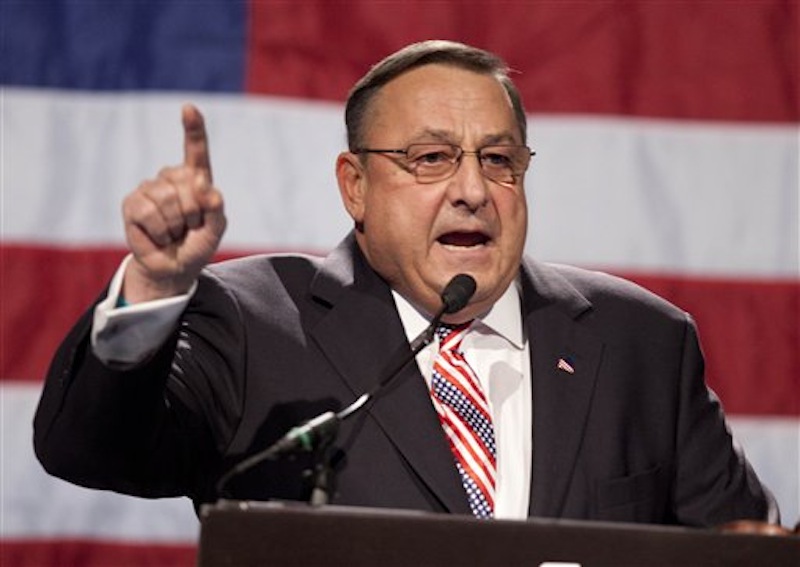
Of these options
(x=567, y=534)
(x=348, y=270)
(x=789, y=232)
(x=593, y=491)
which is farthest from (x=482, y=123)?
(x=789, y=232)

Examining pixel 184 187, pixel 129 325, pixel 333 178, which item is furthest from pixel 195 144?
pixel 333 178

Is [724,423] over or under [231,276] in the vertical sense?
under

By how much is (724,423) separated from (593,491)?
11.8 inches

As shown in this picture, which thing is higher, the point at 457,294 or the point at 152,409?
the point at 457,294

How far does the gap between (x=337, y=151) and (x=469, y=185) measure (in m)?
1.02

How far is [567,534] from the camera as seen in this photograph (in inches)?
62.3

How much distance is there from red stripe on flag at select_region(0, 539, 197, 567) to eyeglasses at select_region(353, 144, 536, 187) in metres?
1.19

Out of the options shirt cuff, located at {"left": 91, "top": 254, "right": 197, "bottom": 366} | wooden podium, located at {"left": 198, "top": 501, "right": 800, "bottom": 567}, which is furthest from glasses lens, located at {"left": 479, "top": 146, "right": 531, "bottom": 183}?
wooden podium, located at {"left": 198, "top": 501, "right": 800, "bottom": 567}

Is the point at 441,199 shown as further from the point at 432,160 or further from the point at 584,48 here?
the point at 584,48

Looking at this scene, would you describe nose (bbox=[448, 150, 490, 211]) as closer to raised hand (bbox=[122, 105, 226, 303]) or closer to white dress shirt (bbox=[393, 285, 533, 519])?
white dress shirt (bbox=[393, 285, 533, 519])

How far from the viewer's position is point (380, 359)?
2.20m

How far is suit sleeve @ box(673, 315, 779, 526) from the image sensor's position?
2285mm

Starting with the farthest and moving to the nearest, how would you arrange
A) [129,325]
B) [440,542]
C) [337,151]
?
[337,151], [129,325], [440,542]

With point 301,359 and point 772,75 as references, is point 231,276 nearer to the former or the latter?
point 301,359
